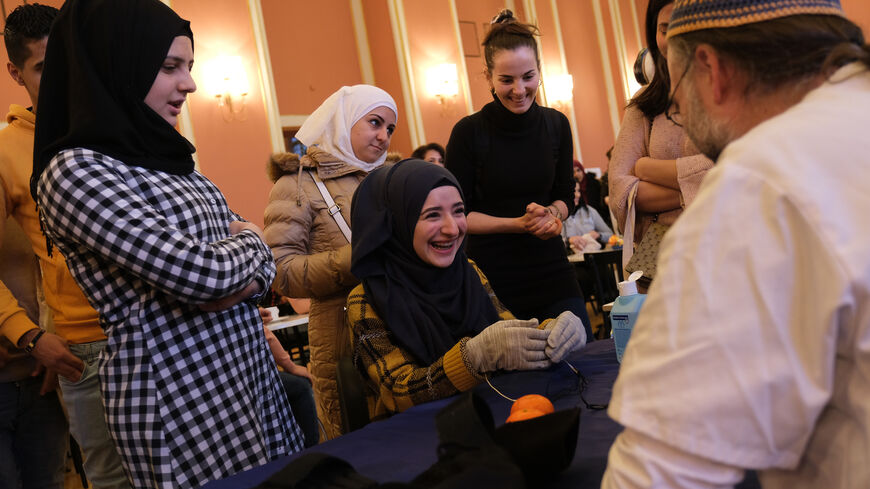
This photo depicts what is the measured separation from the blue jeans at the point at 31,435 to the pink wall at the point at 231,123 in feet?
13.6

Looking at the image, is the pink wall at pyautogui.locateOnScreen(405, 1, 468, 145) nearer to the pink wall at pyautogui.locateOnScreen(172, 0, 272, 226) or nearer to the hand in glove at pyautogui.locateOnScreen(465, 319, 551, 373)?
the pink wall at pyautogui.locateOnScreen(172, 0, 272, 226)

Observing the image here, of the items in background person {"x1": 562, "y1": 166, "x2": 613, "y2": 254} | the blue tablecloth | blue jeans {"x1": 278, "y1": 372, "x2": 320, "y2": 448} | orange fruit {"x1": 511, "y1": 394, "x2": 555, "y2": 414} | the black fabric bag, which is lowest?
blue jeans {"x1": 278, "y1": 372, "x2": 320, "y2": 448}

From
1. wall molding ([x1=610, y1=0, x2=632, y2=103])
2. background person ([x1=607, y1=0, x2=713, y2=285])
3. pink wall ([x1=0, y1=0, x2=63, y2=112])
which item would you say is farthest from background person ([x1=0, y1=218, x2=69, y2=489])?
wall molding ([x1=610, y1=0, x2=632, y2=103])

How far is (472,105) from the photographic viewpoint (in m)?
8.71

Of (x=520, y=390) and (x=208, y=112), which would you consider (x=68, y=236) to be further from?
(x=208, y=112)

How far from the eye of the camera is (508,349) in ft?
5.23

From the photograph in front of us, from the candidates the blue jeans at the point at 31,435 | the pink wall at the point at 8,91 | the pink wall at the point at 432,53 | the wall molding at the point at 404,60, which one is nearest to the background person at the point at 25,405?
the blue jeans at the point at 31,435

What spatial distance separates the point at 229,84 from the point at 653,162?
531cm

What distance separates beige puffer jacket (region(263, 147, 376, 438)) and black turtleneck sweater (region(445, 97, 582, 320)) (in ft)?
1.52

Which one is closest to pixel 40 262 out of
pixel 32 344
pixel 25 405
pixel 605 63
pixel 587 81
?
pixel 32 344

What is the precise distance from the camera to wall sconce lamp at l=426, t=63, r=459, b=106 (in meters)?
8.26

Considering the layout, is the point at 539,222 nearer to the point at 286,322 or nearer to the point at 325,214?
the point at 325,214

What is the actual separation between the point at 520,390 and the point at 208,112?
5.49m

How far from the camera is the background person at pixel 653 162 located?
1.83 meters
